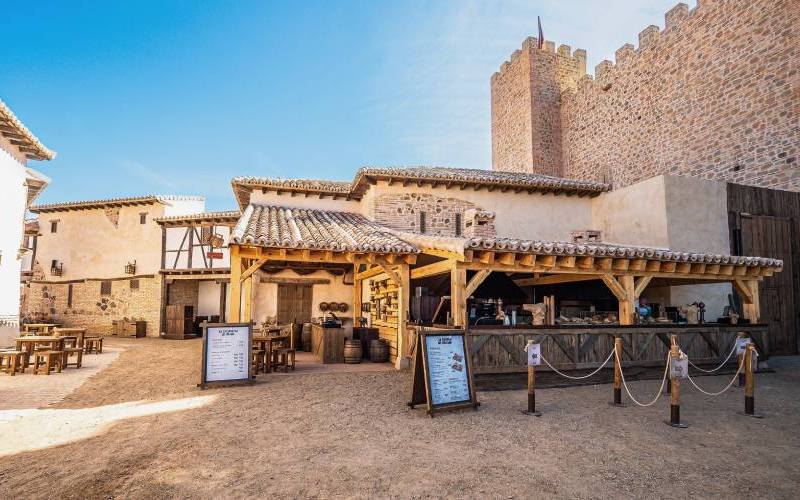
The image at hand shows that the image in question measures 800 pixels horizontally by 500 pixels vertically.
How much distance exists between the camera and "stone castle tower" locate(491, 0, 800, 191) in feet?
41.8

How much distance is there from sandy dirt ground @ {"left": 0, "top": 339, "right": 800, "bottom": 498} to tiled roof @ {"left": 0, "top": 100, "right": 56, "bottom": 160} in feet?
26.9

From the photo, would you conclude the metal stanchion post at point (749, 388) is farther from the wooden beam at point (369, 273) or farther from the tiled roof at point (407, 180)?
the tiled roof at point (407, 180)

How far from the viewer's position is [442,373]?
19.4 feet

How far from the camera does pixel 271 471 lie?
12.5 feet

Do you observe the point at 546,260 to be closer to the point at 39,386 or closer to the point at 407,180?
the point at 407,180

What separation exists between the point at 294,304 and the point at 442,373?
9.34 meters

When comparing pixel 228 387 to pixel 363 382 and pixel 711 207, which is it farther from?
pixel 711 207

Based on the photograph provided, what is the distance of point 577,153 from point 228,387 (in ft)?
60.3

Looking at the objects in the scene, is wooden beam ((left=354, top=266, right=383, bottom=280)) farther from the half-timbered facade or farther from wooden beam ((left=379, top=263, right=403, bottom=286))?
wooden beam ((left=379, top=263, right=403, bottom=286))

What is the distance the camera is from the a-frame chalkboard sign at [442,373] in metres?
5.76

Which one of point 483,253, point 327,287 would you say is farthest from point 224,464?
point 327,287

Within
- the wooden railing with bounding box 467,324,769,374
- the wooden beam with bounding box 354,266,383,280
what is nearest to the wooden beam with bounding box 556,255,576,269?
the wooden railing with bounding box 467,324,769,374

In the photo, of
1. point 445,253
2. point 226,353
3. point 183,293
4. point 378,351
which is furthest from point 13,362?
point 183,293

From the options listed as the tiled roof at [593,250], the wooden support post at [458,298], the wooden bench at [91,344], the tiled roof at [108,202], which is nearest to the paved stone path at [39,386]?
the wooden bench at [91,344]
